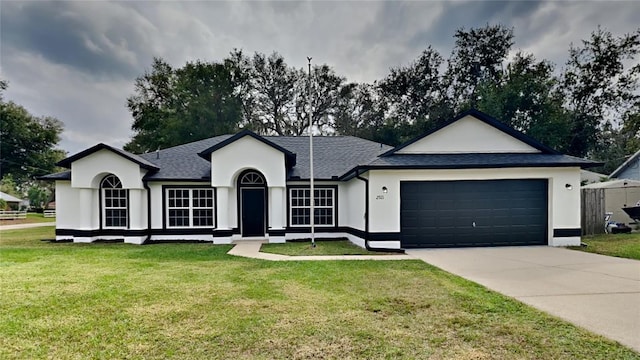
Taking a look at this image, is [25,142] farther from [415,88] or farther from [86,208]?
[415,88]

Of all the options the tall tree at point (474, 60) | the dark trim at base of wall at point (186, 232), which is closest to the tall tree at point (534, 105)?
the tall tree at point (474, 60)

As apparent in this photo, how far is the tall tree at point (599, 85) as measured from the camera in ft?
87.0

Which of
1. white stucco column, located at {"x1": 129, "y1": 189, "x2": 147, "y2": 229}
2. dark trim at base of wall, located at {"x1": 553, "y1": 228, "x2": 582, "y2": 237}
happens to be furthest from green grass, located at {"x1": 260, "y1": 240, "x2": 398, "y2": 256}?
dark trim at base of wall, located at {"x1": 553, "y1": 228, "x2": 582, "y2": 237}

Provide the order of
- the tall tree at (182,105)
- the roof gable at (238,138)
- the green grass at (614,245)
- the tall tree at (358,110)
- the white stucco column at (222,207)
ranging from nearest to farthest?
1. the green grass at (614,245)
2. the roof gable at (238,138)
3. the white stucco column at (222,207)
4. the tall tree at (182,105)
5. the tall tree at (358,110)

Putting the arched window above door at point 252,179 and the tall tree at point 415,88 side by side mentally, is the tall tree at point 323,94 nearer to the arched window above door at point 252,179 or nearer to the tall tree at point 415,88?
the tall tree at point 415,88

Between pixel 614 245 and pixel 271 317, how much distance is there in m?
12.4

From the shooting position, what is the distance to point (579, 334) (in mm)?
4188

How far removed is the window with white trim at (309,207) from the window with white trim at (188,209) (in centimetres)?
344

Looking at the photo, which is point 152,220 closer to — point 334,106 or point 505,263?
point 505,263

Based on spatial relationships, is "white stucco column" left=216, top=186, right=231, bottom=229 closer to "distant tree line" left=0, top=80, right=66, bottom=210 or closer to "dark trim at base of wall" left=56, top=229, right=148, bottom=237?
"dark trim at base of wall" left=56, top=229, right=148, bottom=237

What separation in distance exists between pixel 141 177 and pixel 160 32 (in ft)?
21.0

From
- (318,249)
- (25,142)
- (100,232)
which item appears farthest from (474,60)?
(25,142)

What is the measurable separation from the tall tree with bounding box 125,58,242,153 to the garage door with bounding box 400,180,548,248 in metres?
23.5

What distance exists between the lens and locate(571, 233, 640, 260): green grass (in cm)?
988
